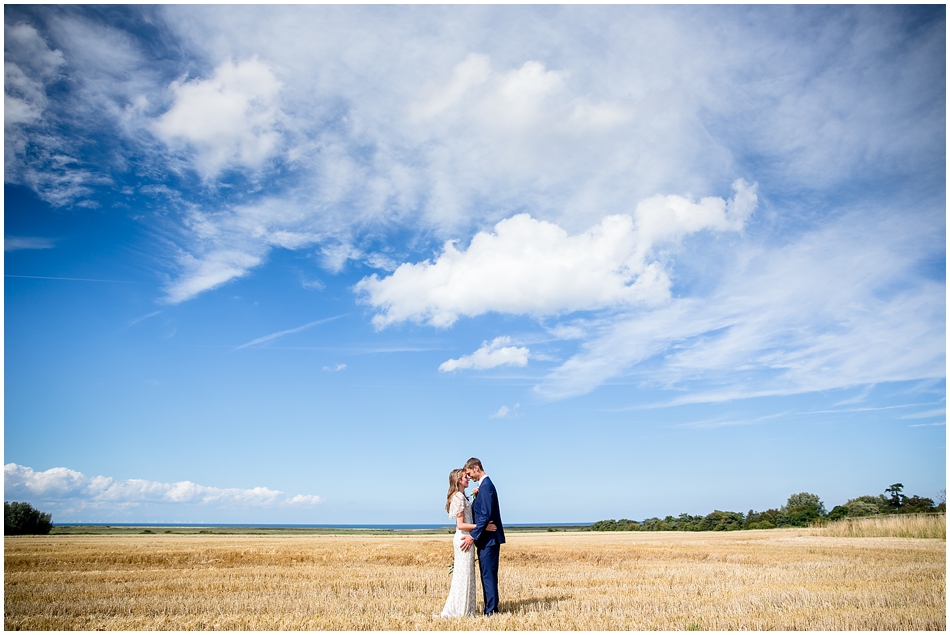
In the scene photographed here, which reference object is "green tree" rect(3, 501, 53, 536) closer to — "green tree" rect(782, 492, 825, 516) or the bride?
the bride

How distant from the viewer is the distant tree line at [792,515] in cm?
6725

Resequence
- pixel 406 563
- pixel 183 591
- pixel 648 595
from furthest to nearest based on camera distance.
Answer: pixel 406 563 < pixel 183 591 < pixel 648 595

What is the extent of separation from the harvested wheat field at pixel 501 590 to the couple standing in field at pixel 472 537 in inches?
17.7

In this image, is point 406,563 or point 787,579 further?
point 406,563

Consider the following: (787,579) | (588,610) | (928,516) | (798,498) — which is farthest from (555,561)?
(798,498)

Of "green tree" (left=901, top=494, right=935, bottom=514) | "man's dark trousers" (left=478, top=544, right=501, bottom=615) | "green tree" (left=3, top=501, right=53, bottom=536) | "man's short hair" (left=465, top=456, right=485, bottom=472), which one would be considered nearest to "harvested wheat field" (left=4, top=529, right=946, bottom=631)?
"man's dark trousers" (left=478, top=544, right=501, bottom=615)

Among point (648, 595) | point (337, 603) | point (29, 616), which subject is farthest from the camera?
point (648, 595)

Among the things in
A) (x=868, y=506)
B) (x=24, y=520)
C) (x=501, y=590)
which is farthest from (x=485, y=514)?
(x=868, y=506)

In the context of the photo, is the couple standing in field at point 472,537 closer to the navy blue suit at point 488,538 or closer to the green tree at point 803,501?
the navy blue suit at point 488,538

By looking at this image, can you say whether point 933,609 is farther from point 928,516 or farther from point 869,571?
point 928,516

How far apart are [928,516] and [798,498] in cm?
5347

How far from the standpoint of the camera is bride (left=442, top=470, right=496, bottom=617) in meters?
11.0

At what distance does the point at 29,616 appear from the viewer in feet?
36.5

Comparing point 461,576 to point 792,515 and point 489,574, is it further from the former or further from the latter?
point 792,515
